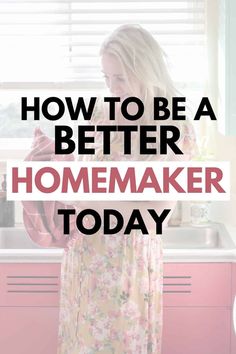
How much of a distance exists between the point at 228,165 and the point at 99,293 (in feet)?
3.86

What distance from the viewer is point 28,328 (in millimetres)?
2795

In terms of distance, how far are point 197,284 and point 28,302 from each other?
0.60m

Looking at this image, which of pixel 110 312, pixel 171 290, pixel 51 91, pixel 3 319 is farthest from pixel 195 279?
pixel 51 91

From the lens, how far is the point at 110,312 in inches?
95.2

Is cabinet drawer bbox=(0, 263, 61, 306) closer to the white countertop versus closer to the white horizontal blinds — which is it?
the white countertop

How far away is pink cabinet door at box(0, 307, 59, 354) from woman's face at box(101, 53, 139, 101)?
0.87 metres

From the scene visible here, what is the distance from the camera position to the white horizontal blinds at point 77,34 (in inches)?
132

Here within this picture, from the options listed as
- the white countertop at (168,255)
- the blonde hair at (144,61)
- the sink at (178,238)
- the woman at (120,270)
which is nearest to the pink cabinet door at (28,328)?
the white countertop at (168,255)

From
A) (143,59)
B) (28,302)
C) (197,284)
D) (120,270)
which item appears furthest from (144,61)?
(28,302)

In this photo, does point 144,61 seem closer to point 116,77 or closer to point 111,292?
point 116,77

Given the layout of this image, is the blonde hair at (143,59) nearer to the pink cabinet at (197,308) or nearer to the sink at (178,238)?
the pink cabinet at (197,308)

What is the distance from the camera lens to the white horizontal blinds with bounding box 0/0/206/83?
11.0ft

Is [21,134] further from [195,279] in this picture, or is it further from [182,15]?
[195,279]

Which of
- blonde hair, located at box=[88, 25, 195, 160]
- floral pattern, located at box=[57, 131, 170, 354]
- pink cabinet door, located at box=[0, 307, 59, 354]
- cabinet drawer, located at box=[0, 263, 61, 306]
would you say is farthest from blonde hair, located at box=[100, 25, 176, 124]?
pink cabinet door, located at box=[0, 307, 59, 354]
